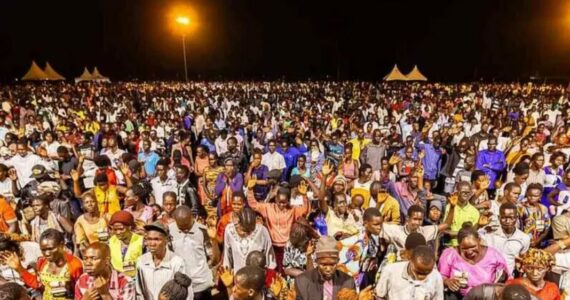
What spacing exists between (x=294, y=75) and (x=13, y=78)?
25904mm

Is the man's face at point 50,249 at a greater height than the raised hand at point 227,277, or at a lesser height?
greater

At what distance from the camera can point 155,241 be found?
3588 millimetres

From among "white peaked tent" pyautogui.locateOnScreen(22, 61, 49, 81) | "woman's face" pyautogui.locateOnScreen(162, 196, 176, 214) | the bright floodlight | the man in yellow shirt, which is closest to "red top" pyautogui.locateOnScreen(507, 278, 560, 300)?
"woman's face" pyautogui.locateOnScreen(162, 196, 176, 214)

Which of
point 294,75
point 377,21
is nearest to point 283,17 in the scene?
point 294,75

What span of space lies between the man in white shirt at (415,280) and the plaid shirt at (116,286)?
1975mm

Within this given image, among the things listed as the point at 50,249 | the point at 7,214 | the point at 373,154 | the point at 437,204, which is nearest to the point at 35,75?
the point at 373,154

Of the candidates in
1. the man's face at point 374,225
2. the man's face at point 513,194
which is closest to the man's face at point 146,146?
the man's face at point 374,225

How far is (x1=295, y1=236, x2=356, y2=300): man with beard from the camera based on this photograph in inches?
136

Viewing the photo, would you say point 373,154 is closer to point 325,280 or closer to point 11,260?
point 325,280

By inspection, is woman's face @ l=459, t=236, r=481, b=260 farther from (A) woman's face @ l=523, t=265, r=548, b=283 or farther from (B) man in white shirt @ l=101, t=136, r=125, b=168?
(B) man in white shirt @ l=101, t=136, r=125, b=168

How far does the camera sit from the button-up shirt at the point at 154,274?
3.59 metres

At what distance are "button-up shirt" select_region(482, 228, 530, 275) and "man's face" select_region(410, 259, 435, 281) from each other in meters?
1.27

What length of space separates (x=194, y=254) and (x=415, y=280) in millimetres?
1949

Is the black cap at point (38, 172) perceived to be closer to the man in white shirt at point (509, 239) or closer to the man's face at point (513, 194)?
the man in white shirt at point (509, 239)
